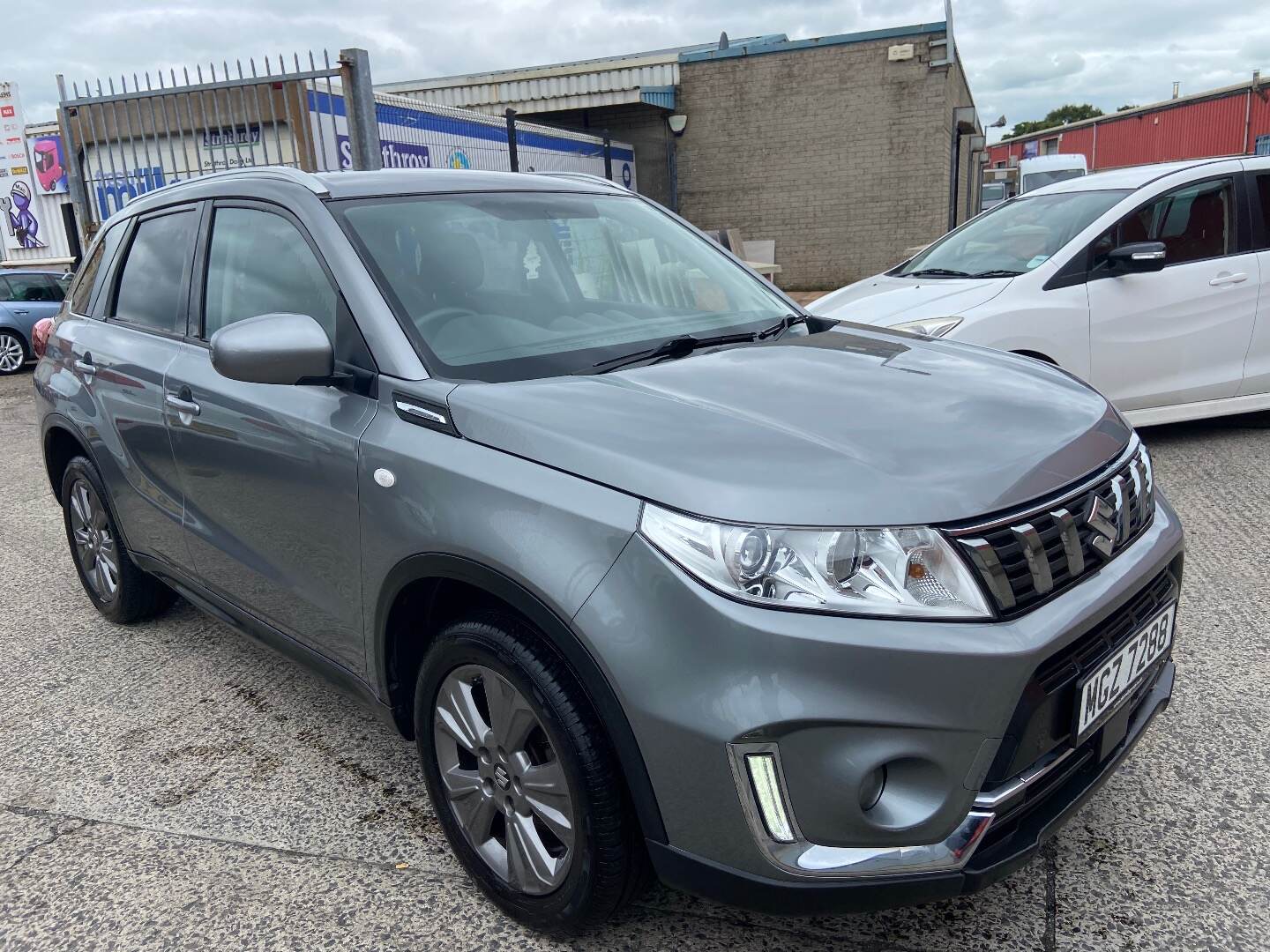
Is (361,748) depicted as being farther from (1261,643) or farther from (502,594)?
(1261,643)

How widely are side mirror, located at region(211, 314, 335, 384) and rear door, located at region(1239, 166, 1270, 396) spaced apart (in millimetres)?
5785

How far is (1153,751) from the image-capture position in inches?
115

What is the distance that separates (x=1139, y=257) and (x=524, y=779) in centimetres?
486

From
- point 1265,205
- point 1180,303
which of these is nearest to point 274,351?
point 1180,303

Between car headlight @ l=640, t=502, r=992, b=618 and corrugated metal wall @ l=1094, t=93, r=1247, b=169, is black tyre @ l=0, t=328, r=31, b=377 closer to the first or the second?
car headlight @ l=640, t=502, r=992, b=618

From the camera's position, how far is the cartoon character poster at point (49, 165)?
1670 cm

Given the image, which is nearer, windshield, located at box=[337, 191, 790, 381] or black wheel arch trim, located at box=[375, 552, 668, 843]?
black wheel arch trim, located at box=[375, 552, 668, 843]

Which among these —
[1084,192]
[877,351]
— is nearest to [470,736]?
[877,351]

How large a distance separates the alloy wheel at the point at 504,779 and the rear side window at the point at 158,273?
6.08 ft

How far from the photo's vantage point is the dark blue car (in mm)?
13617

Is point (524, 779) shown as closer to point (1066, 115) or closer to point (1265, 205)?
point (1265, 205)

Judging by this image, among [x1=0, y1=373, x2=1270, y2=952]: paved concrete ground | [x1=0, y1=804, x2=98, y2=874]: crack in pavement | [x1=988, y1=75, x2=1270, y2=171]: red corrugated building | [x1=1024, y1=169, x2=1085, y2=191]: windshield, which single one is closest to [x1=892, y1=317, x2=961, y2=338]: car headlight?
[x1=0, y1=373, x2=1270, y2=952]: paved concrete ground

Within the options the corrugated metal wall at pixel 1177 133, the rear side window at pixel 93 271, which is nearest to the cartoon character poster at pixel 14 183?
the rear side window at pixel 93 271

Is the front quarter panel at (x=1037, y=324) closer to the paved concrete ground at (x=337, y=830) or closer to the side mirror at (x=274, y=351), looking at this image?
the paved concrete ground at (x=337, y=830)
